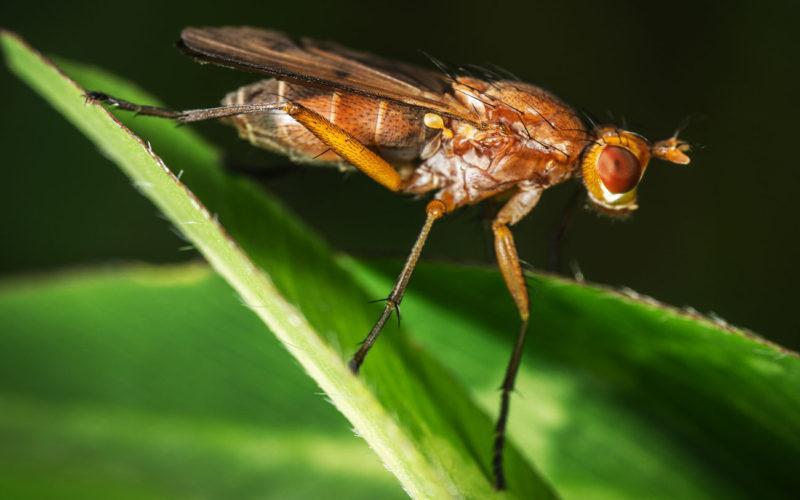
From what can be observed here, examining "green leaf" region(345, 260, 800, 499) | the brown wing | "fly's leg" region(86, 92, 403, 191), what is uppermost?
the brown wing

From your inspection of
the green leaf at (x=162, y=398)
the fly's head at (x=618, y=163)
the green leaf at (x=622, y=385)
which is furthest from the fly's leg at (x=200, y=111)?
the fly's head at (x=618, y=163)

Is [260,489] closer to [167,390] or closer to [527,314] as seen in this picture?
[167,390]

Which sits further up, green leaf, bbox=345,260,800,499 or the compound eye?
the compound eye

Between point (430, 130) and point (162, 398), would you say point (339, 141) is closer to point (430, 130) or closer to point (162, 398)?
point (430, 130)

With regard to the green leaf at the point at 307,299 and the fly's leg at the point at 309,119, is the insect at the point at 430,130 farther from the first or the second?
the green leaf at the point at 307,299

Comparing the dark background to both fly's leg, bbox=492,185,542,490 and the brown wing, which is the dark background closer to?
fly's leg, bbox=492,185,542,490

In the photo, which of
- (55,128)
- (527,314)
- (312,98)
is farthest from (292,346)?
(55,128)

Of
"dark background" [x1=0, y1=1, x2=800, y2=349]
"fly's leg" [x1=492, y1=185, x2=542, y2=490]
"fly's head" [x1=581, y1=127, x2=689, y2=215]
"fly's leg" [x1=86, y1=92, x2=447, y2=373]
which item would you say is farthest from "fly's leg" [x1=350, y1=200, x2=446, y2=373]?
"dark background" [x1=0, y1=1, x2=800, y2=349]
